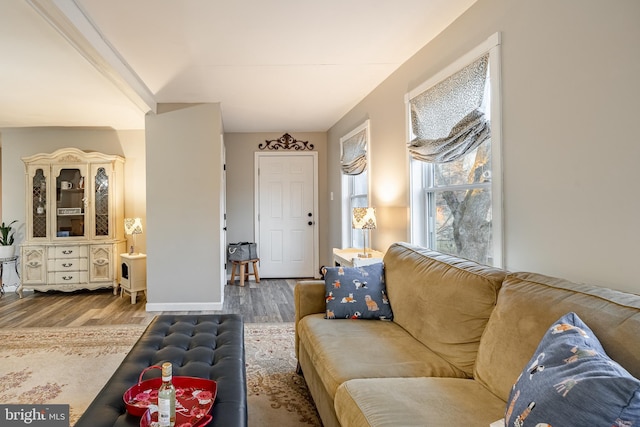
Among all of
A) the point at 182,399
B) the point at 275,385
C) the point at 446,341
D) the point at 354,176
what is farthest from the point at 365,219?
the point at 182,399

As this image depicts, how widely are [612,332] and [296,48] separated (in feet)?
8.76

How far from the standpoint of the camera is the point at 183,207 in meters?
4.09

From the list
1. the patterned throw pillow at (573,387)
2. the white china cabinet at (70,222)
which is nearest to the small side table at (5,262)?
the white china cabinet at (70,222)

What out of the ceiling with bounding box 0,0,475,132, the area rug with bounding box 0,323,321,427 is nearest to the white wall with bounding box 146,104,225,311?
the ceiling with bounding box 0,0,475,132

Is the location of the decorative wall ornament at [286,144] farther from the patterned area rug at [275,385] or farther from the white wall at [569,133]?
the white wall at [569,133]

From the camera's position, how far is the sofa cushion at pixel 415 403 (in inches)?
44.9

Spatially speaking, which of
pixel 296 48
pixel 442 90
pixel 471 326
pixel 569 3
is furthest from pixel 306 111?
pixel 471 326

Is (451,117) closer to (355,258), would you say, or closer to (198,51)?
(355,258)

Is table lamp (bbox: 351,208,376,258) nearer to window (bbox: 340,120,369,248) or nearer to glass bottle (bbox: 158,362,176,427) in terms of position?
window (bbox: 340,120,369,248)

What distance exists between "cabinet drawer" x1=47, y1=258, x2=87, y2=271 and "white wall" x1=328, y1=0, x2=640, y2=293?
5.02 meters

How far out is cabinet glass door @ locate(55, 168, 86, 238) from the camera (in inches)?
188

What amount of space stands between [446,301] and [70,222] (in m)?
5.01

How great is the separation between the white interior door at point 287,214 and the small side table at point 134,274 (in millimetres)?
1844

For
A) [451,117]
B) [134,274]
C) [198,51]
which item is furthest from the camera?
[134,274]
